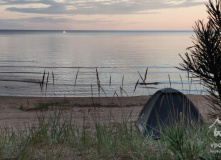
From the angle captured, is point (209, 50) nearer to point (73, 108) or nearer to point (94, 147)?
point (94, 147)

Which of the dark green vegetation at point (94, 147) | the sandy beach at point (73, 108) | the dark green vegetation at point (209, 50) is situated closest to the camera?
the dark green vegetation at point (209, 50)

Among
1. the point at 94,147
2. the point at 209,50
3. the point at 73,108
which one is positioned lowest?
the point at 73,108

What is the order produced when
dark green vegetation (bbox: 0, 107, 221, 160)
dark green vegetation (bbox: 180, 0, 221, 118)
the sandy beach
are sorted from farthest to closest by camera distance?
the sandy beach < dark green vegetation (bbox: 0, 107, 221, 160) < dark green vegetation (bbox: 180, 0, 221, 118)

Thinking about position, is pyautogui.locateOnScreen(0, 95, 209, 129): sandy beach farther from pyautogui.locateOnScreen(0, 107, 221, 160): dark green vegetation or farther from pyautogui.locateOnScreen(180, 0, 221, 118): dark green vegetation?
pyautogui.locateOnScreen(180, 0, 221, 118): dark green vegetation

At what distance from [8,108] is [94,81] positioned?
910cm

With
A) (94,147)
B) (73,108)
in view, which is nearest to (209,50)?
(94,147)

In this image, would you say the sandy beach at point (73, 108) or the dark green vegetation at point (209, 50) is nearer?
the dark green vegetation at point (209, 50)

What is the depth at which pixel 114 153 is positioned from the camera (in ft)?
11.2

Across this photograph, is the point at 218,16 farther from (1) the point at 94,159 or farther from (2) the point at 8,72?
(2) the point at 8,72

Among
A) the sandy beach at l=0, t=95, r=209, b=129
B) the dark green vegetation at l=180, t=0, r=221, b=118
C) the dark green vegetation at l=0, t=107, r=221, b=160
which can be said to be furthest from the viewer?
the sandy beach at l=0, t=95, r=209, b=129

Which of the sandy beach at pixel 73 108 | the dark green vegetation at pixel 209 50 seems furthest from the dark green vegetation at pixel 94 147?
the sandy beach at pixel 73 108

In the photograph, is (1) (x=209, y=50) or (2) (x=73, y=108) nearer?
(1) (x=209, y=50)

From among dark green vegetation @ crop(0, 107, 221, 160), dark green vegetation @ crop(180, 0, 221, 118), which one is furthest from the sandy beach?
dark green vegetation @ crop(180, 0, 221, 118)

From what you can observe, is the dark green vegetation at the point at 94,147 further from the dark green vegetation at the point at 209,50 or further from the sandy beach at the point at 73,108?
the sandy beach at the point at 73,108
